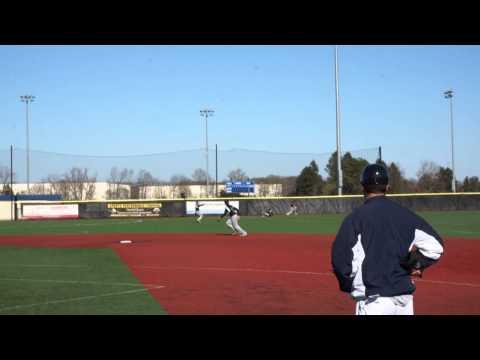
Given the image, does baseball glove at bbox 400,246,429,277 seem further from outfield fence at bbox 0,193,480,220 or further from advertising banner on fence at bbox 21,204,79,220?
advertising banner on fence at bbox 21,204,79,220

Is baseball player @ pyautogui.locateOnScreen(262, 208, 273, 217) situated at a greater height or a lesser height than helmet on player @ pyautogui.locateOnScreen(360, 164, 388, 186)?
lesser

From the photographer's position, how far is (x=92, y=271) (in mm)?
14164

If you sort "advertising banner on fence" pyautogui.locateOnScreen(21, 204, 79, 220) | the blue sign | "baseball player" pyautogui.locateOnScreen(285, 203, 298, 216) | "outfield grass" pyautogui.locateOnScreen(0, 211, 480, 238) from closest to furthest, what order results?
"outfield grass" pyautogui.locateOnScreen(0, 211, 480, 238)
"advertising banner on fence" pyautogui.locateOnScreen(21, 204, 79, 220)
"baseball player" pyautogui.locateOnScreen(285, 203, 298, 216)
the blue sign

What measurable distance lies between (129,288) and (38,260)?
275 inches

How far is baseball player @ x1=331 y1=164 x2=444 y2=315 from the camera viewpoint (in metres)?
4.05

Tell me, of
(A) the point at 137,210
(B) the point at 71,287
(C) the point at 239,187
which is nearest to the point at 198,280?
(B) the point at 71,287

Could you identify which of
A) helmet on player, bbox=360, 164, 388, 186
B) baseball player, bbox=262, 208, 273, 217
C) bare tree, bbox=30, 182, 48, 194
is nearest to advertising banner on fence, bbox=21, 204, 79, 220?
baseball player, bbox=262, 208, 273, 217

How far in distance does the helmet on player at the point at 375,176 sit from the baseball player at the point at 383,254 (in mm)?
182

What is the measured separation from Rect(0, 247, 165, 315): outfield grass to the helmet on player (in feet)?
17.5

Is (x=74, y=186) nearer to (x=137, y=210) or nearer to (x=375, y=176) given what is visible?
(x=137, y=210)

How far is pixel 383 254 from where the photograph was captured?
4.05 meters

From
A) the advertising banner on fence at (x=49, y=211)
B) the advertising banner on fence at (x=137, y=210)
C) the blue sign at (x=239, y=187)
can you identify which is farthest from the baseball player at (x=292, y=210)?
the advertising banner on fence at (x=49, y=211)
